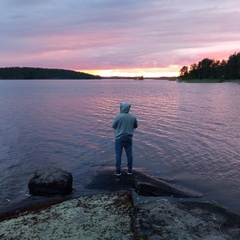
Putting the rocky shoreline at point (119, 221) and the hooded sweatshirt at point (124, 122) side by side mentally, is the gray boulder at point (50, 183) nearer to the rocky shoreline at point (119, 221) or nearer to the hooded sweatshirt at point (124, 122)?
the rocky shoreline at point (119, 221)

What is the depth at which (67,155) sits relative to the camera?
1711 cm

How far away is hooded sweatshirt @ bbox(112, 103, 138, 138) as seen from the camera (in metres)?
11.4

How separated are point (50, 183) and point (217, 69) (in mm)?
171904

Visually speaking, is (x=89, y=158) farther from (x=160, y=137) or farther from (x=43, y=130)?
(x=43, y=130)

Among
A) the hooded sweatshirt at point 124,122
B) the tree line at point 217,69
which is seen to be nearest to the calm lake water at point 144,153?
the hooded sweatshirt at point 124,122

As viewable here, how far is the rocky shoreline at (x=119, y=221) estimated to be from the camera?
6859mm

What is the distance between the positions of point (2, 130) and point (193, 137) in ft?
49.5

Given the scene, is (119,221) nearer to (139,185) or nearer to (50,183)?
(139,185)

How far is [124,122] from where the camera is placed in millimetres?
11430

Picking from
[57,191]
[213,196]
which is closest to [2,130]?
[57,191]

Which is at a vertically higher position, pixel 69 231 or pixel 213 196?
pixel 69 231

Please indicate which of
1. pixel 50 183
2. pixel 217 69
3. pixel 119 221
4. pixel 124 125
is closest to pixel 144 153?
pixel 124 125

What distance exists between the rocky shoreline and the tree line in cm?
15543

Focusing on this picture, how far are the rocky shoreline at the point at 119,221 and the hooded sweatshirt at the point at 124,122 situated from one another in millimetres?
3129
